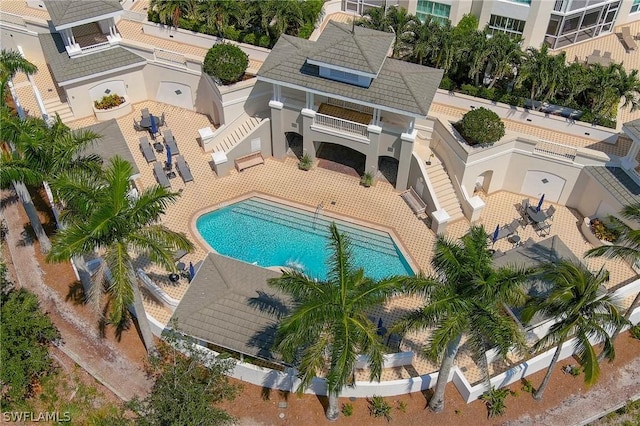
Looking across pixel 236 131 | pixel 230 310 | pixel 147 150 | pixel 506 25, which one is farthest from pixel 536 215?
pixel 147 150

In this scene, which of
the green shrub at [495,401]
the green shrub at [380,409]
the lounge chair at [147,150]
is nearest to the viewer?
the green shrub at [380,409]

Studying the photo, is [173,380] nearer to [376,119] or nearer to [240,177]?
[240,177]

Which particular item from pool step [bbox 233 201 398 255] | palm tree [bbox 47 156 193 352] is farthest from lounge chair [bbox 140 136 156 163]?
palm tree [bbox 47 156 193 352]

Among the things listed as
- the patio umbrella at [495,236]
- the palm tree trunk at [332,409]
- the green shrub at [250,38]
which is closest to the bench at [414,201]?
the patio umbrella at [495,236]

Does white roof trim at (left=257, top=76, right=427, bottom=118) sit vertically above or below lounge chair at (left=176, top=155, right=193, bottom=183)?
above

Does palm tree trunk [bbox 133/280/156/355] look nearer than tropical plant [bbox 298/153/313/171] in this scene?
Yes

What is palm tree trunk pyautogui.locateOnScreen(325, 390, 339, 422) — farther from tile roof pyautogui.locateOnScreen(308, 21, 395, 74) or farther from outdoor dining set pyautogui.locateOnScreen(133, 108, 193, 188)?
tile roof pyautogui.locateOnScreen(308, 21, 395, 74)

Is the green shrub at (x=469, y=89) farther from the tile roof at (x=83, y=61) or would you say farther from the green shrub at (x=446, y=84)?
the tile roof at (x=83, y=61)
